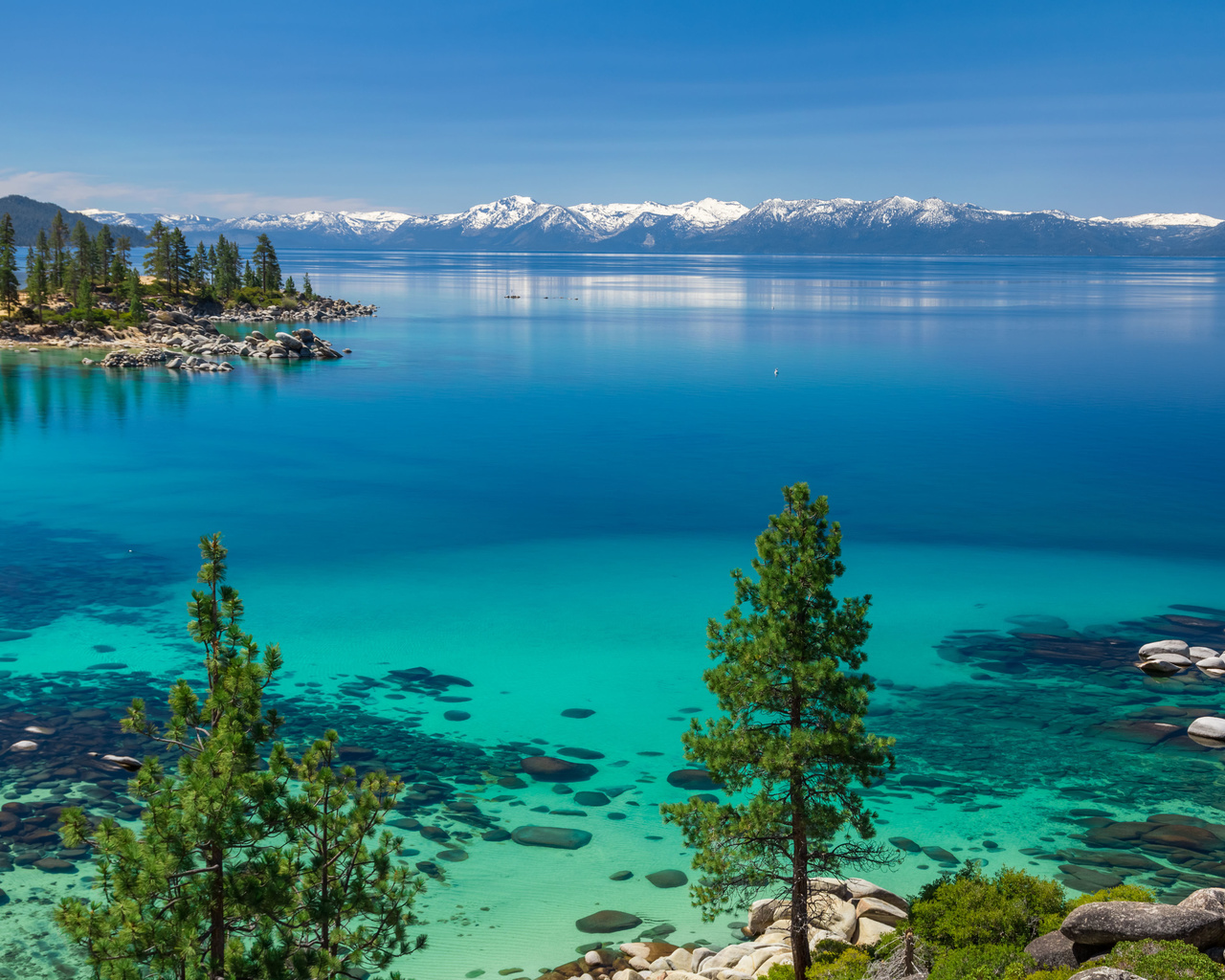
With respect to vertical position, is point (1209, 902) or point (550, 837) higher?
point (1209, 902)

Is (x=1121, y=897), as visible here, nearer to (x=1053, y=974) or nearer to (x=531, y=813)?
(x=1053, y=974)

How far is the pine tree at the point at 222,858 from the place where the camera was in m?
12.0

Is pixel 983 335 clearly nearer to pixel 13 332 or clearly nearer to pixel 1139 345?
pixel 1139 345

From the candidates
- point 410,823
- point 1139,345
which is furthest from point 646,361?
point 410,823

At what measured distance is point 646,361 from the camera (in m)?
129

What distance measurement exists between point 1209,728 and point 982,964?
65.0ft

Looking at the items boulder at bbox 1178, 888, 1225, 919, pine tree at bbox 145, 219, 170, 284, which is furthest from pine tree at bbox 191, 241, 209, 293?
boulder at bbox 1178, 888, 1225, 919

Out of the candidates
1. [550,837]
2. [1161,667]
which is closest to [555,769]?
[550,837]

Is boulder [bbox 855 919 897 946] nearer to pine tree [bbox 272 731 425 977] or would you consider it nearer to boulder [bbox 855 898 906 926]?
boulder [bbox 855 898 906 926]

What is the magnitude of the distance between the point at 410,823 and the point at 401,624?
55.5 feet

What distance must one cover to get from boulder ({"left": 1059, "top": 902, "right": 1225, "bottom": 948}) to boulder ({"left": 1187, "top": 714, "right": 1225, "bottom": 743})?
1758 cm

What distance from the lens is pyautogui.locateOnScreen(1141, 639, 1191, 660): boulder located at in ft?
124

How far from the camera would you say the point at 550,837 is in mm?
26531

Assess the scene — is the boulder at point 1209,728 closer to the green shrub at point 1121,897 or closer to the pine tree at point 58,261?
the green shrub at point 1121,897
